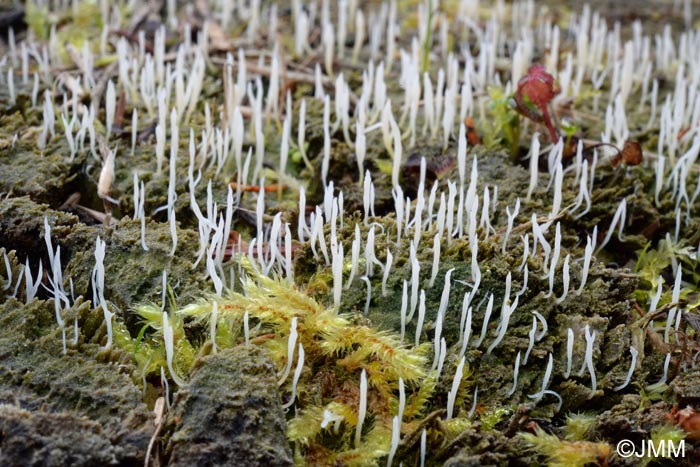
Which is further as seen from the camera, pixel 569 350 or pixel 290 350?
pixel 569 350

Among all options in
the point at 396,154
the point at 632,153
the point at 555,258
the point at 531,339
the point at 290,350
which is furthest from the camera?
the point at 632,153

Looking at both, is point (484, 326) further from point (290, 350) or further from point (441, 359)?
point (290, 350)

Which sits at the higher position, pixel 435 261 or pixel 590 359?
pixel 435 261

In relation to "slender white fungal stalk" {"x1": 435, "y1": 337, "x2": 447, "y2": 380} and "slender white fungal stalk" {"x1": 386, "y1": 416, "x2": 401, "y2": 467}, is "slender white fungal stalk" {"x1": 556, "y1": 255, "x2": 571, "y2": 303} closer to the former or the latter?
"slender white fungal stalk" {"x1": 435, "y1": 337, "x2": 447, "y2": 380}

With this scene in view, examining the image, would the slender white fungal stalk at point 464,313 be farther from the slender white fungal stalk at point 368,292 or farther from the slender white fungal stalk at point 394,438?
the slender white fungal stalk at point 394,438

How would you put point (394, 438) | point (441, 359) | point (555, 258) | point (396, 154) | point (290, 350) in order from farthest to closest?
point (396, 154)
point (555, 258)
point (441, 359)
point (290, 350)
point (394, 438)

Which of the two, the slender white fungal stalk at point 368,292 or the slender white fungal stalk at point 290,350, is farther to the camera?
the slender white fungal stalk at point 368,292

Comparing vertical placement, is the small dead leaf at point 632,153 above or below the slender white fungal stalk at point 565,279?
above

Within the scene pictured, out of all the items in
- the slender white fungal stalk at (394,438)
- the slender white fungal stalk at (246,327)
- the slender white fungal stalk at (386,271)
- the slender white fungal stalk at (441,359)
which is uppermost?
the slender white fungal stalk at (386,271)

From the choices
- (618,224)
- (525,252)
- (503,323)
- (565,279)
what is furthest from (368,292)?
(618,224)

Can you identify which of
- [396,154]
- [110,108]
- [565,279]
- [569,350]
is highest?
[110,108]

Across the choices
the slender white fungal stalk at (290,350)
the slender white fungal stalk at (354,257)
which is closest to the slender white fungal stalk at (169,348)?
the slender white fungal stalk at (290,350)
